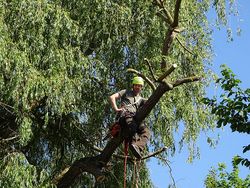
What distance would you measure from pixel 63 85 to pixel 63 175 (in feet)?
4.21

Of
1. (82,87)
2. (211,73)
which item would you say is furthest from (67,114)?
A: (211,73)

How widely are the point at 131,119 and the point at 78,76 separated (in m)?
1.75

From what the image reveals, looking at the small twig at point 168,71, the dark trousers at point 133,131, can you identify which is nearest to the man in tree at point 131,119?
the dark trousers at point 133,131

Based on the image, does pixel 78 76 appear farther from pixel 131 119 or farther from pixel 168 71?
pixel 168 71

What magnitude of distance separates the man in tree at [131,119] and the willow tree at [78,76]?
2.25ft

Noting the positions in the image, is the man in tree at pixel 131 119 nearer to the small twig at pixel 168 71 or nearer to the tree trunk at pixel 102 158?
the tree trunk at pixel 102 158

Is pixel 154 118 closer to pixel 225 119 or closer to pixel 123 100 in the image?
pixel 123 100

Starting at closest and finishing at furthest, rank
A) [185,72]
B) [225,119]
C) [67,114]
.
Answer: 1. [225,119]
2. [67,114]
3. [185,72]

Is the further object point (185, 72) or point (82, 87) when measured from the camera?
point (185, 72)

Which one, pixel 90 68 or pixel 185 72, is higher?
pixel 185 72

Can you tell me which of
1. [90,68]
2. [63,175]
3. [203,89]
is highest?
Answer: [203,89]

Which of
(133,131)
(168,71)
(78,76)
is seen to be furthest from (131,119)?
(78,76)

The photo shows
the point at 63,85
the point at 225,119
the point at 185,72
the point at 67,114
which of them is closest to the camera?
the point at 225,119

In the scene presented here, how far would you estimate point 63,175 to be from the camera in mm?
7758
